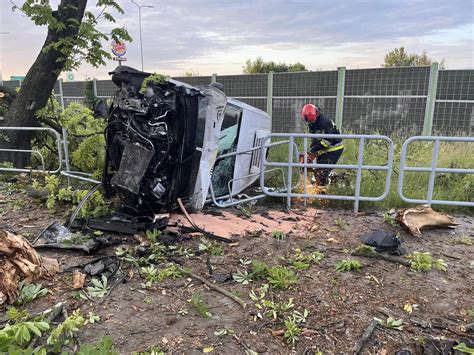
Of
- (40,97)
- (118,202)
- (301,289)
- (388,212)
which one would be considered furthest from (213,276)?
(40,97)

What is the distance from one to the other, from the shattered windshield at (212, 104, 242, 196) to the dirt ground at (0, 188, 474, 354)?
130 cm

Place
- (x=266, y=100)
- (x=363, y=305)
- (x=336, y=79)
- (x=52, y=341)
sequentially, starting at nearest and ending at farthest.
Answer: (x=52, y=341) < (x=363, y=305) < (x=336, y=79) < (x=266, y=100)

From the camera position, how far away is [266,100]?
56.1ft

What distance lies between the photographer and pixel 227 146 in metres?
6.22

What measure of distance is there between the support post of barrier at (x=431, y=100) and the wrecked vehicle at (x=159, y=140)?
1140 centimetres

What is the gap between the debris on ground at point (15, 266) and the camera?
324 cm

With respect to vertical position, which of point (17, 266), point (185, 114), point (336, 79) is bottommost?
point (17, 266)

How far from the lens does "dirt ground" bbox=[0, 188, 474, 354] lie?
291 centimetres

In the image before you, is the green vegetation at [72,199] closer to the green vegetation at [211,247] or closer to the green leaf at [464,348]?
the green vegetation at [211,247]

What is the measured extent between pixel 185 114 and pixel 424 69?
486 inches

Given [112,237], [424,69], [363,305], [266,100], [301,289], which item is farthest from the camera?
[266,100]

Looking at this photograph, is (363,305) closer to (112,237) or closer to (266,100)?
(112,237)

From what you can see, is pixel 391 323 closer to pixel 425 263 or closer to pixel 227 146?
pixel 425 263

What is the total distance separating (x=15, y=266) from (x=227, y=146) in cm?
358
